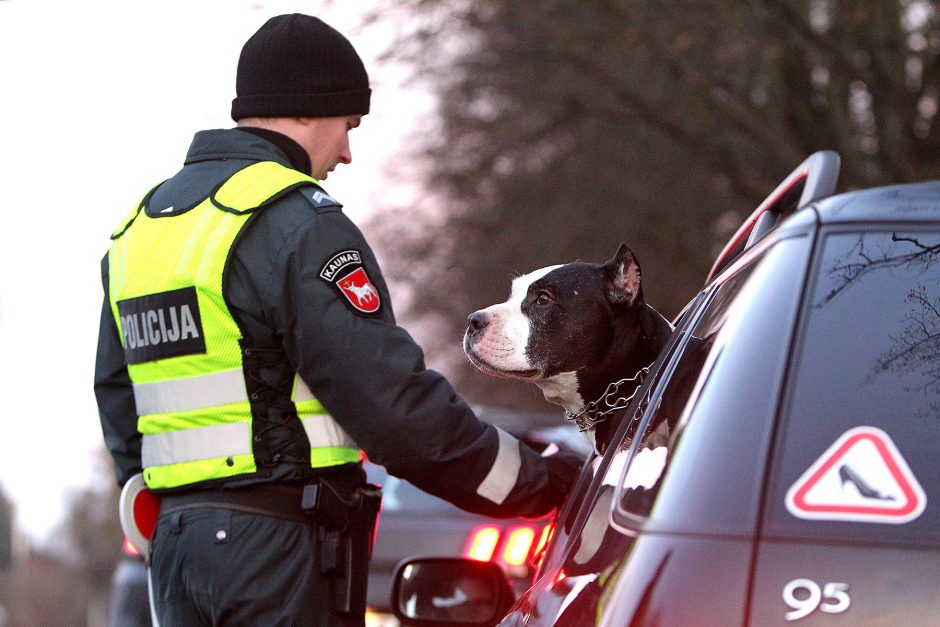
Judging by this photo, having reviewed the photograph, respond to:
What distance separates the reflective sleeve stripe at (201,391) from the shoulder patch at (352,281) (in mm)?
295

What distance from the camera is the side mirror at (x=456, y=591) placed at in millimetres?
3156

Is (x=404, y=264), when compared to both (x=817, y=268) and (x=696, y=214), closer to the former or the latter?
(x=696, y=214)

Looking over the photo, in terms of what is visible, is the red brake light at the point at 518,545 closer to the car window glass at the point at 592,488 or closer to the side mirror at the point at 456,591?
the side mirror at the point at 456,591

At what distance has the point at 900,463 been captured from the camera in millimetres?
1789

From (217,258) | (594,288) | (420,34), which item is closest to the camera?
(217,258)

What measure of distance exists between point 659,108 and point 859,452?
506 inches

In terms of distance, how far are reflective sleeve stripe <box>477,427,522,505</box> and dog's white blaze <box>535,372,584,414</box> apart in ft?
2.82

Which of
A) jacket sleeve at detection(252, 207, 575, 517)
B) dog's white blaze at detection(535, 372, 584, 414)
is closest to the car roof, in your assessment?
jacket sleeve at detection(252, 207, 575, 517)

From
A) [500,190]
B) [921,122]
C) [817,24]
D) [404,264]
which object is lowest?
[404,264]

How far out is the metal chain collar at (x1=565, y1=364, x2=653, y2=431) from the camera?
151 inches

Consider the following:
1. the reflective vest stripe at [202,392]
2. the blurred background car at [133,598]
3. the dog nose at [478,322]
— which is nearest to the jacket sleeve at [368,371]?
the reflective vest stripe at [202,392]

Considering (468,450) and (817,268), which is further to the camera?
(468,450)

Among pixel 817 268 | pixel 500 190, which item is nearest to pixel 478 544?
pixel 817 268

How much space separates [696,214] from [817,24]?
401cm
